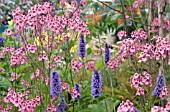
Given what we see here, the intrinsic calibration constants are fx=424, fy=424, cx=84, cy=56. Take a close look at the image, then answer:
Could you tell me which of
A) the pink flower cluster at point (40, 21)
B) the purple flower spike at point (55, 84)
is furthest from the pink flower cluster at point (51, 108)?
the pink flower cluster at point (40, 21)

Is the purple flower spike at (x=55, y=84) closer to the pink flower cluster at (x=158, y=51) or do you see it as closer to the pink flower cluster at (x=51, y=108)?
the pink flower cluster at (x=51, y=108)

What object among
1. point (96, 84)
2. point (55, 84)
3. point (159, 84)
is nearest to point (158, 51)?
point (159, 84)

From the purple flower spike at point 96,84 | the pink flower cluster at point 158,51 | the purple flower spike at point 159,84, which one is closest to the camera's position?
the pink flower cluster at point 158,51

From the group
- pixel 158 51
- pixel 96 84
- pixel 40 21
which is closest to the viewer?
pixel 158 51

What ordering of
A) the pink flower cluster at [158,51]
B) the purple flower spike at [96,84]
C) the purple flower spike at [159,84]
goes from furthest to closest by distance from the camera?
the purple flower spike at [96,84] → the purple flower spike at [159,84] → the pink flower cluster at [158,51]

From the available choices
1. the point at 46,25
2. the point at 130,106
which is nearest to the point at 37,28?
the point at 46,25

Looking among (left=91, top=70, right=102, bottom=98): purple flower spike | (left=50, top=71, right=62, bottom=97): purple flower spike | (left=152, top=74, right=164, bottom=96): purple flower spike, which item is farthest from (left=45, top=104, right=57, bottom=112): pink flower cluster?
(left=152, top=74, right=164, bottom=96): purple flower spike

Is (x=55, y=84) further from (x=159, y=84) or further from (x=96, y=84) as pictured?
(x=159, y=84)

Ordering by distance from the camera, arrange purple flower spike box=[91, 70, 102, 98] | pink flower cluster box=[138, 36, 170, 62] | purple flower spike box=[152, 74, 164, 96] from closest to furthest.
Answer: pink flower cluster box=[138, 36, 170, 62], purple flower spike box=[152, 74, 164, 96], purple flower spike box=[91, 70, 102, 98]

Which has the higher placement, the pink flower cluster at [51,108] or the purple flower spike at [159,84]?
the purple flower spike at [159,84]

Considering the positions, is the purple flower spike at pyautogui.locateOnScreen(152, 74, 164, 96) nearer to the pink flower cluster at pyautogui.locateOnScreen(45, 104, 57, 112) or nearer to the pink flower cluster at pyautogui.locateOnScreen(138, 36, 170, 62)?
the pink flower cluster at pyautogui.locateOnScreen(138, 36, 170, 62)

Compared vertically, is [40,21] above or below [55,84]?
above

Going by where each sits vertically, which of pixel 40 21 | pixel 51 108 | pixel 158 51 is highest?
pixel 40 21

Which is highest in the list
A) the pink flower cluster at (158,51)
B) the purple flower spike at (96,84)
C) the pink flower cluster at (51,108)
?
the pink flower cluster at (158,51)
